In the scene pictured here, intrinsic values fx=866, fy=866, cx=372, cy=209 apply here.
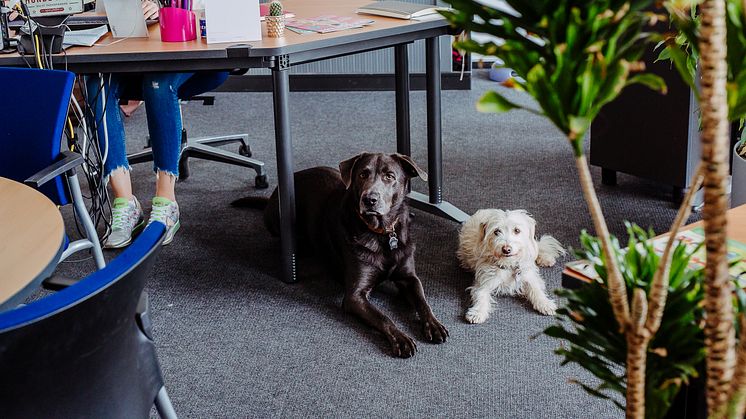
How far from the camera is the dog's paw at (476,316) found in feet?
8.32

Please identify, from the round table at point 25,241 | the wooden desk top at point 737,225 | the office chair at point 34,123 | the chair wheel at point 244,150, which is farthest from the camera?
the chair wheel at point 244,150

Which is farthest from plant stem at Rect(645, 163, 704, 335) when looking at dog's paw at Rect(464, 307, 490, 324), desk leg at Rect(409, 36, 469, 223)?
Answer: desk leg at Rect(409, 36, 469, 223)

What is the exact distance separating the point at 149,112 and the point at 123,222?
A: 16.6 inches

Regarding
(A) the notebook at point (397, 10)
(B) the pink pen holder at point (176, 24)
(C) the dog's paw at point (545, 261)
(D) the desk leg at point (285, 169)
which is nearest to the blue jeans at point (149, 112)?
(B) the pink pen holder at point (176, 24)

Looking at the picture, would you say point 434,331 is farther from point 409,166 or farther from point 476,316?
point 409,166

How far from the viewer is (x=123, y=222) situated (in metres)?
3.23

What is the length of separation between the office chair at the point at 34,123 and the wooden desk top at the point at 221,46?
354 millimetres

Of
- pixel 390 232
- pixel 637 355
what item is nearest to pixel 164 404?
pixel 637 355

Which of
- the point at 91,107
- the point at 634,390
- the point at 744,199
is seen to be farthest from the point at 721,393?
the point at 91,107

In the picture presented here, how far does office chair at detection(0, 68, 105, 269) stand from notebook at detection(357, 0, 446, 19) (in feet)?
4.04

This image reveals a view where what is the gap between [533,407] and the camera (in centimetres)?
211

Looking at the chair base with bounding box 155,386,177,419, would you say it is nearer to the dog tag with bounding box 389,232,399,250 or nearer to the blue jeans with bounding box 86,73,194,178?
the dog tag with bounding box 389,232,399,250

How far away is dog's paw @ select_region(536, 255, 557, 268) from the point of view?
2875 millimetres

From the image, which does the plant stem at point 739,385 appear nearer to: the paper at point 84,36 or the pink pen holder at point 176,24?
Result: the pink pen holder at point 176,24
